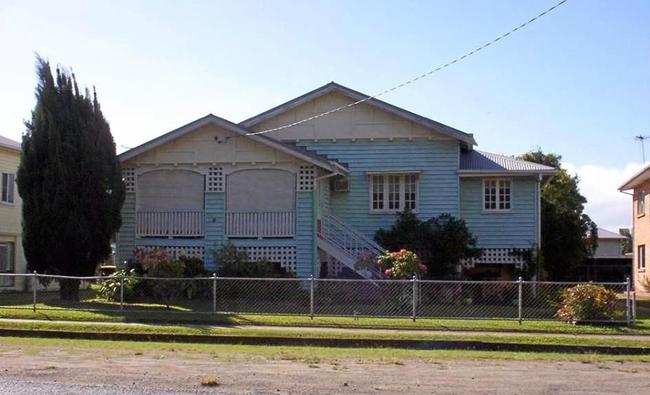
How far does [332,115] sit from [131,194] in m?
7.43

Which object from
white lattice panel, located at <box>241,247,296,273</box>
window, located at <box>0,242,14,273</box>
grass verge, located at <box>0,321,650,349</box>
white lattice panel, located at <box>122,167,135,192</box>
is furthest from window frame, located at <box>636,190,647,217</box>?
window, located at <box>0,242,14,273</box>

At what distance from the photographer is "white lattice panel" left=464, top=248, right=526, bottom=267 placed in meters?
27.4

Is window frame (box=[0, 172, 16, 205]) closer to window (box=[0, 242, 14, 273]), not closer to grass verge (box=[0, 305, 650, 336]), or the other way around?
window (box=[0, 242, 14, 273])

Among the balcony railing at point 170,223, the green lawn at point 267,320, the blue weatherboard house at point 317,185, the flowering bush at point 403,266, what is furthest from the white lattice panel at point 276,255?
the green lawn at point 267,320

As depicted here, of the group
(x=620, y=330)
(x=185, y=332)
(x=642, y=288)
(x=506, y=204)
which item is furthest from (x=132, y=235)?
(x=642, y=288)

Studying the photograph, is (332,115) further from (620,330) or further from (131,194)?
(620,330)

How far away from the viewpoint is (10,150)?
2922 centimetres

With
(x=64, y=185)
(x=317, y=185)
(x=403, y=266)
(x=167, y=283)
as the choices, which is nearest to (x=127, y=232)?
(x=64, y=185)

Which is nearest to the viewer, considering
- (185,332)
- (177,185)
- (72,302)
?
(185,332)

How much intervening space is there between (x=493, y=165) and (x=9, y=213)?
17746 mm

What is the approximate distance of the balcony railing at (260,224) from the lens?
23938 mm

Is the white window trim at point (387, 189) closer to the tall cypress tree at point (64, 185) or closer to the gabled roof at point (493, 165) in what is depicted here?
the gabled roof at point (493, 165)

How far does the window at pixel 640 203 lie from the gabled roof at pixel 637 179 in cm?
56

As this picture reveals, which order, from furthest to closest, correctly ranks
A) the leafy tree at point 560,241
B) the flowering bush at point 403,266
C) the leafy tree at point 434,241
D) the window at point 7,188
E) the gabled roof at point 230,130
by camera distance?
the leafy tree at point 560,241 → the window at point 7,188 → the leafy tree at point 434,241 → the gabled roof at point 230,130 → the flowering bush at point 403,266
